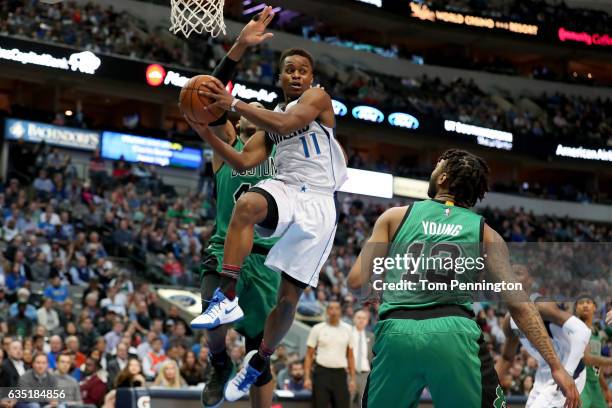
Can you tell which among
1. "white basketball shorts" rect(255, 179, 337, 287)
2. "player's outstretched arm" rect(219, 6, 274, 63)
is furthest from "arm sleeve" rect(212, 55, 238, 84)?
"white basketball shorts" rect(255, 179, 337, 287)

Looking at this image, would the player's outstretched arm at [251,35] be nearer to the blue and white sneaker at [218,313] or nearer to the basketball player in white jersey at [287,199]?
the basketball player in white jersey at [287,199]

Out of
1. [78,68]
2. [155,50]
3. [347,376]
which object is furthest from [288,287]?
[155,50]

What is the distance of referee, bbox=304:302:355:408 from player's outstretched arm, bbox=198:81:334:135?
213 inches

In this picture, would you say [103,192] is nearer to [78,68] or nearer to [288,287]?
[78,68]

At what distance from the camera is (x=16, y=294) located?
14531 mm

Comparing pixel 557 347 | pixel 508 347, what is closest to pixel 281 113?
pixel 508 347

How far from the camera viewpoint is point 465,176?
5191 mm

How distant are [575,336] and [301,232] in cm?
294

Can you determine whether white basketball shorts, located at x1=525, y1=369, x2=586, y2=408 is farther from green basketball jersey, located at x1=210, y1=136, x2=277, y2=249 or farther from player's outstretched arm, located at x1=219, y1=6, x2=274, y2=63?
player's outstretched arm, located at x1=219, y1=6, x2=274, y2=63

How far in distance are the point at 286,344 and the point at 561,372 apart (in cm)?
1378

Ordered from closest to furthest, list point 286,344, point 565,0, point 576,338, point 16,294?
point 576,338 < point 16,294 < point 286,344 < point 565,0

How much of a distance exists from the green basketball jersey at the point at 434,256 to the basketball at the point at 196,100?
1475mm

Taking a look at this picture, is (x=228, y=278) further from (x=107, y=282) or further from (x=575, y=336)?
(x=107, y=282)

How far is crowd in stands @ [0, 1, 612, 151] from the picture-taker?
78.6ft
